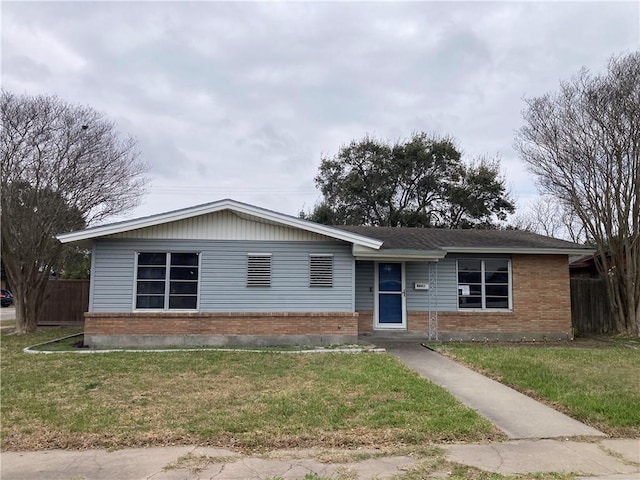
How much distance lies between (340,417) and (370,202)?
27.8 metres

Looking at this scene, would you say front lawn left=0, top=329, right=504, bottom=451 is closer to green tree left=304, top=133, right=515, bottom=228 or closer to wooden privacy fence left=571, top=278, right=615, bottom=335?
wooden privacy fence left=571, top=278, right=615, bottom=335

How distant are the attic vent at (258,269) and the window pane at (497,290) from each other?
6.47m

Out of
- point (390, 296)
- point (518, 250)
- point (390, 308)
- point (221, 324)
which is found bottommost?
point (221, 324)

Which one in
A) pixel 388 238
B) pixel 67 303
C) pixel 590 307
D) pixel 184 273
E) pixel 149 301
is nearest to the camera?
pixel 149 301

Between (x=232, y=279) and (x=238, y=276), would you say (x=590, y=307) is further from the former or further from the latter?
(x=232, y=279)

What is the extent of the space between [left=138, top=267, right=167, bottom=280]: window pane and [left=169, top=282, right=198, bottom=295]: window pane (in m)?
0.37

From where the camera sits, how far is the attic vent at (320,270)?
12.4 m

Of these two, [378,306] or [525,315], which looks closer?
[378,306]

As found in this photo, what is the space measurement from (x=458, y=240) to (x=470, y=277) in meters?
1.25

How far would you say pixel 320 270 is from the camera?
40.9ft

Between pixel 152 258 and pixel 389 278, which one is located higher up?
pixel 152 258

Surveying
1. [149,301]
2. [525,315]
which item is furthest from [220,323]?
[525,315]

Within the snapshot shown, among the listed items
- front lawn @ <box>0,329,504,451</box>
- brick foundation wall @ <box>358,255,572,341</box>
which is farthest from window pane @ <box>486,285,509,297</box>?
front lawn @ <box>0,329,504,451</box>

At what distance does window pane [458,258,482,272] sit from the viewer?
14.1 metres
